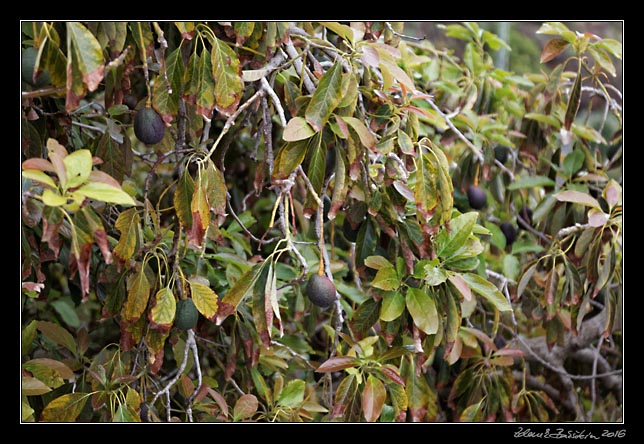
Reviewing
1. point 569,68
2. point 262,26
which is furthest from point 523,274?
point 569,68

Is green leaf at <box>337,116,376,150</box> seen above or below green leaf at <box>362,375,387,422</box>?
above

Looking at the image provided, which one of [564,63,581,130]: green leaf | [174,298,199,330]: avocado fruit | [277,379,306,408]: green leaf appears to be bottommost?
[277,379,306,408]: green leaf

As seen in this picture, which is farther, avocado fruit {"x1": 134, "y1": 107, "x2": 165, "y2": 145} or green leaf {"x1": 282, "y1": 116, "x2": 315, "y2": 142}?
avocado fruit {"x1": 134, "y1": 107, "x2": 165, "y2": 145}

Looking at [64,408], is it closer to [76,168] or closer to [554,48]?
[76,168]

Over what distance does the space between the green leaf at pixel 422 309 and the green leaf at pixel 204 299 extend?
393 millimetres

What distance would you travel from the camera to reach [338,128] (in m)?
1.40

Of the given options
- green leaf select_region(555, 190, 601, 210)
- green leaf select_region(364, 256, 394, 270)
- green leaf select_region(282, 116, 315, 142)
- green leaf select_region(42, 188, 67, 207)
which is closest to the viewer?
green leaf select_region(42, 188, 67, 207)

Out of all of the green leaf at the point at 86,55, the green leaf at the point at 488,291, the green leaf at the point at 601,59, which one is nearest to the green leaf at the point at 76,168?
the green leaf at the point at 86,55

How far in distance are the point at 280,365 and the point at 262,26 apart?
0.83 metres

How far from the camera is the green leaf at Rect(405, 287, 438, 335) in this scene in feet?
4.85

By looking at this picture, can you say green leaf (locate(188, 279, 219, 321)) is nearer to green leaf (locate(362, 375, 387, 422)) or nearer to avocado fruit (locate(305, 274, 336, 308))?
avocado fruit (locate(305, 274, 336, 308))

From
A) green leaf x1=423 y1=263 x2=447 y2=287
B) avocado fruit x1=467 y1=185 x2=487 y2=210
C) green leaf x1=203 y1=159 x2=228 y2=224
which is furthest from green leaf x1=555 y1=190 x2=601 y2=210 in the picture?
green leaf x1=203 y1=159 x2=228 y2=224

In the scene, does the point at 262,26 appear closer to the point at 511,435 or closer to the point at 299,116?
the point at 299,116

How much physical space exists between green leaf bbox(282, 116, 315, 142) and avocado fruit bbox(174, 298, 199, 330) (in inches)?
15.7
